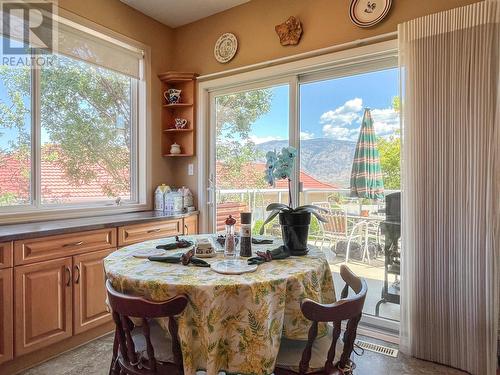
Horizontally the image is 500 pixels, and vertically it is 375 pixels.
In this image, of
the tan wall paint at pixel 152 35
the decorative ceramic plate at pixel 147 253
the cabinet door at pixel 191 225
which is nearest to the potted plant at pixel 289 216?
the decorative ceramic plate at pixel 147 253

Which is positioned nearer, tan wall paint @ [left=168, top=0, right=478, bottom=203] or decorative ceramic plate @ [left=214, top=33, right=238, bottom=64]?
tan wall paint @ [left=168, top=0, right=478, bottom=203]

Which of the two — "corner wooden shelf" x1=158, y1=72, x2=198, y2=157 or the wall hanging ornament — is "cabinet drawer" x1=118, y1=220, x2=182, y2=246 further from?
the wall hanging ornament

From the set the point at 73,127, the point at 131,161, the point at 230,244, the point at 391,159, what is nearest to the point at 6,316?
the point at 230,244

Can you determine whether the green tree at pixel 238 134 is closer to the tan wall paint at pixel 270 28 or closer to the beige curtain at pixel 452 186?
the tan wall paint at pixel 270 28

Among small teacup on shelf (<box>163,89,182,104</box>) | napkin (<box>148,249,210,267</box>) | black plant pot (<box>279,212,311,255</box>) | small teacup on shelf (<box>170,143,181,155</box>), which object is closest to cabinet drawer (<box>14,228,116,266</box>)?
napkin (<box>148,249,210,267</box>)

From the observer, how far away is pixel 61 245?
2.16m

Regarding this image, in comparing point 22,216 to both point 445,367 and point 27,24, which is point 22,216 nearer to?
point 27,24

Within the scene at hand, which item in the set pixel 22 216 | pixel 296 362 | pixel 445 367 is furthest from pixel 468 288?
pixel 22 216

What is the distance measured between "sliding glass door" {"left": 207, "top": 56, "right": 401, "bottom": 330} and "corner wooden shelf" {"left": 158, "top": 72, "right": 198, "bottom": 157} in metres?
0.47

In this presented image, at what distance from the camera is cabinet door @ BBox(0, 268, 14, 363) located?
6.14ft

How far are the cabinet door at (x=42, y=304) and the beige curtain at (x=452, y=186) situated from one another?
2291 millimetres

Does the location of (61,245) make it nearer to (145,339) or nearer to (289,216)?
(145,339)

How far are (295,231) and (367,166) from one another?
1126 mm

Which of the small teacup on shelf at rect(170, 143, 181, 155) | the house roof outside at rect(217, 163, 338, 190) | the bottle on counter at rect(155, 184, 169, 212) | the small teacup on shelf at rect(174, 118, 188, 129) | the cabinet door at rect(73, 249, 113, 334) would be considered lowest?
the cabinet door at rect(73, 249, 113, 334)
